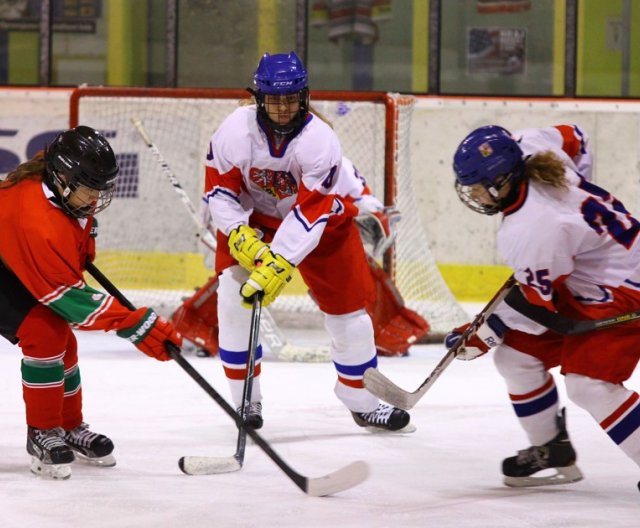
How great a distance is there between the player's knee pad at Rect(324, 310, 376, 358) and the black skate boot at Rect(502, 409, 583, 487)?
0.73m

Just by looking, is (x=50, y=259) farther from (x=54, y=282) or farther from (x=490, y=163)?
(x=490, y=163)

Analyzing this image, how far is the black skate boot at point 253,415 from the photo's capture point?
114 inches

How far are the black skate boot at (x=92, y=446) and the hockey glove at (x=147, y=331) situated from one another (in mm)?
321

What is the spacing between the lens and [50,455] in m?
2.71

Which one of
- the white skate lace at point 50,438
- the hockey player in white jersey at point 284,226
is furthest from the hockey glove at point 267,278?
the white skate lace at point 50,438

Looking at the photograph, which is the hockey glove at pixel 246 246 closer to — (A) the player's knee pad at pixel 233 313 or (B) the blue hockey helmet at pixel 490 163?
(A) the player's knee pad at pixel 233 313

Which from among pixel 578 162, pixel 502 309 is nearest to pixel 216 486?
pixel 502 309

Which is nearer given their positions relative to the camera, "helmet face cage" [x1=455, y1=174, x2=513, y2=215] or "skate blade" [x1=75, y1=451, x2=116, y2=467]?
"helmet face cage" [x1=455, y1=174, x2=513, y2=215]

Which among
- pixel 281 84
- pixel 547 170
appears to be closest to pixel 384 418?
pixel 281 84

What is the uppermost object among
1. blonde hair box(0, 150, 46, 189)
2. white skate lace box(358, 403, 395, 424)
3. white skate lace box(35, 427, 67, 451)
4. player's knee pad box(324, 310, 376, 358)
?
blonde hair box(0, 150, 46, 189)

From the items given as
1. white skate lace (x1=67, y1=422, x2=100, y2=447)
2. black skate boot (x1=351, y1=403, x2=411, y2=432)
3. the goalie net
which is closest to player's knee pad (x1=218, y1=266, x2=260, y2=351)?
black skate boot (x1=351, y1=403, x2=411, y2=432)

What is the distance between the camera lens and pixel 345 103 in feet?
17.8

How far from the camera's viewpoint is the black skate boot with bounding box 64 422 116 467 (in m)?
2.85

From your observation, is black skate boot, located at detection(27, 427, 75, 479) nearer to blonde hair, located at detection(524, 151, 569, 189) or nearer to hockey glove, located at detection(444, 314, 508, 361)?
hockey glove, located at detection(444, 314, 508, 361)
